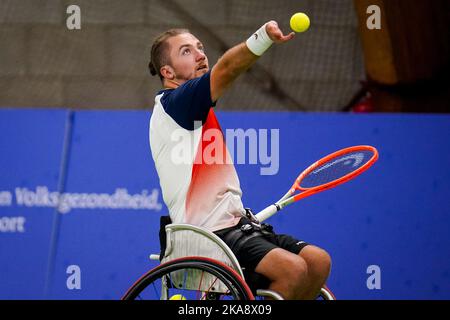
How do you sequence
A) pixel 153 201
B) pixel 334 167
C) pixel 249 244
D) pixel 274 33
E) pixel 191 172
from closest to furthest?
pixel 274 33, pixel 249 244, pixel 191 172, pixel 334 167, pixel 153 201

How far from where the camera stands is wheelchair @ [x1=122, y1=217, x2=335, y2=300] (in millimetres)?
2807

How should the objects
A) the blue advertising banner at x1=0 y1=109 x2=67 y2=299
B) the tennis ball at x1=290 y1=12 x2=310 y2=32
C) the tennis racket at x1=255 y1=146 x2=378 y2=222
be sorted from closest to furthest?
the tennis ball at x1=290 y1=12 x2=310 y2=32 → the tennis racket at x1=255 y1=146 x2=378 y2=222 → the blue advertising banner at x1=0 y1=109 x2=67 y2=299

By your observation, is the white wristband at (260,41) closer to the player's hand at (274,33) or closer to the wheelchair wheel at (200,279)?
the player's hand at (274,33)

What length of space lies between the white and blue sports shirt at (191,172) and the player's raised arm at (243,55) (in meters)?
0.13

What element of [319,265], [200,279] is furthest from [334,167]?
[200,279]

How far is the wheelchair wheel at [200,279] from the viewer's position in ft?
9.12

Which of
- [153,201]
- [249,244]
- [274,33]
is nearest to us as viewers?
[274,33]

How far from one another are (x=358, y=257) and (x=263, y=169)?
25.6 inches

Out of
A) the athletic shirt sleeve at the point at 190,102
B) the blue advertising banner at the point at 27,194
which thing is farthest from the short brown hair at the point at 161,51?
the blue advertising banner at the point at 27,194

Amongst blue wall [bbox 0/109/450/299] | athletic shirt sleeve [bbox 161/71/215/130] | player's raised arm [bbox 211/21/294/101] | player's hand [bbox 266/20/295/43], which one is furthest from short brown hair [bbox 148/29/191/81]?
blue wall [bbox 0/109/450/299]

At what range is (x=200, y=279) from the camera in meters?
2.91

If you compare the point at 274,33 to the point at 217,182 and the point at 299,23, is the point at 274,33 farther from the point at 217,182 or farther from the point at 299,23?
the point at 217,182

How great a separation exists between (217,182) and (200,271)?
0.37 meters

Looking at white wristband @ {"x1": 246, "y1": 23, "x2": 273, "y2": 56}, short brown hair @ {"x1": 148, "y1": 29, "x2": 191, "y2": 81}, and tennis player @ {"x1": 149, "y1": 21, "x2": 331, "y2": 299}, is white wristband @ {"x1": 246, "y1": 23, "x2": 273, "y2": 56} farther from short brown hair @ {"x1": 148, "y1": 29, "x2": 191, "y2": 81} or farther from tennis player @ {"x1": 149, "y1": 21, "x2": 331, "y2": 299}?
short brown hair @ {"x1": 148, "y1": 29, "x2": 191, "y2": 81}
